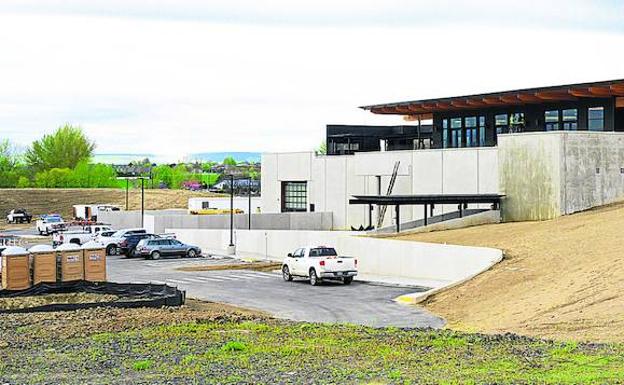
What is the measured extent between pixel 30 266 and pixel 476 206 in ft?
95.7

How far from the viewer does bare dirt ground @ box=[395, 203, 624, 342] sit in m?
27.0

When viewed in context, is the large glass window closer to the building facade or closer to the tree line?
the building facade

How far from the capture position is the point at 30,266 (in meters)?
37.6

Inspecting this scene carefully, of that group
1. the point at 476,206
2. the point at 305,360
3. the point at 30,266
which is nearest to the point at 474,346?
the point at 305,360

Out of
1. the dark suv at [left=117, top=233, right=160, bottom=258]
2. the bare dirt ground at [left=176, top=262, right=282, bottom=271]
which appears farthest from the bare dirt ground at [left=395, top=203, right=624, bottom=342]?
the dark suv at [left=117, top=233, right=160, bottom=258]

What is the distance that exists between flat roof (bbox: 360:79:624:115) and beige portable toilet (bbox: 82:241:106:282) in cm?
3010

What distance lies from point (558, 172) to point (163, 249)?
2356 centimetres

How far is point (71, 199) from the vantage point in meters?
141

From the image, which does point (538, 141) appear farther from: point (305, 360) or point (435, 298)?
point (305, 360)

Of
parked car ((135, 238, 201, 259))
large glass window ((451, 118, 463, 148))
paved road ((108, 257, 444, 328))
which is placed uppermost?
large glass window ((451, 118, 463, 148))

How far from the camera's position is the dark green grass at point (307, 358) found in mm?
18516

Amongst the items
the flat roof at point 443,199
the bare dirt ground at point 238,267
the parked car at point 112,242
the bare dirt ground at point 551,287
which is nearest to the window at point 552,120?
the flat roof at point 443,199

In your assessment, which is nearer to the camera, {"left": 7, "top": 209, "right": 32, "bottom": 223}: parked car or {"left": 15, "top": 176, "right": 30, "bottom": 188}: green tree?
{"left": 7, "top": 209, "right": 32, "bottom": 223}: parked car

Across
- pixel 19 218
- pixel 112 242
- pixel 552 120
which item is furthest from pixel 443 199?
pixel 19 218
